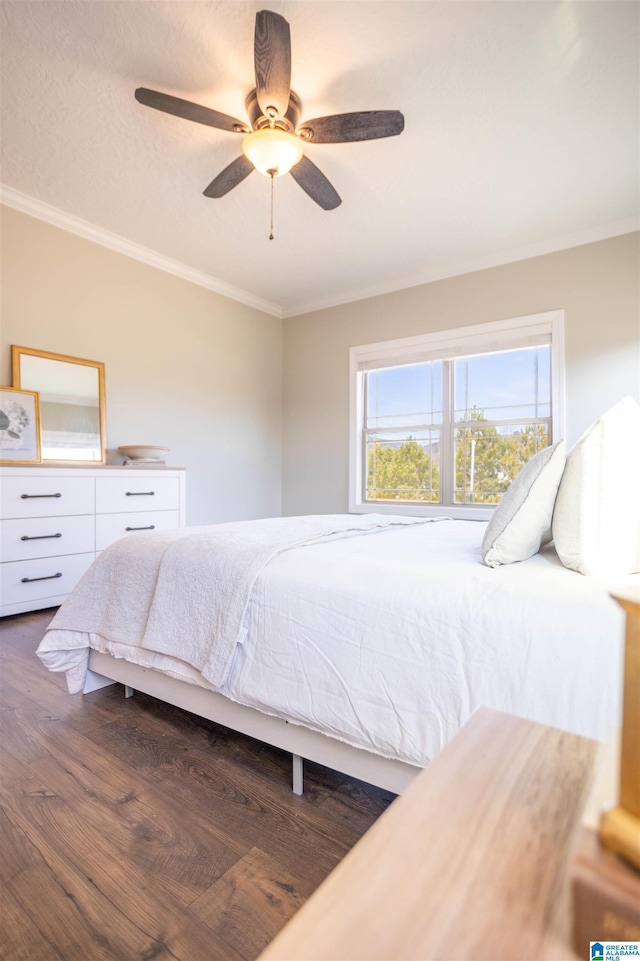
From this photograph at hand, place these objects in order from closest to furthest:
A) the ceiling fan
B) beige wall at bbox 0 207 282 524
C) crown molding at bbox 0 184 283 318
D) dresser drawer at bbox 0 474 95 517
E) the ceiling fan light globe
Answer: the ceiling fan
the ceiling fan light globe
dresser drawer at bbox 0 474 95 517
crown molding at bbox 0 184 283 318
beige wall at bbox 0 207 282 524

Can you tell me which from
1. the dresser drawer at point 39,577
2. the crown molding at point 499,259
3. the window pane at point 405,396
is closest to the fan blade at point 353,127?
the crown molding at point 499,259

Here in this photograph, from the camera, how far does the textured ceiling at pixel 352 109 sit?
1922 mm

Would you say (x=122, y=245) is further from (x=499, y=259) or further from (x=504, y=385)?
(x=504, y=385)

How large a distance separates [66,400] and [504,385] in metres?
3.50

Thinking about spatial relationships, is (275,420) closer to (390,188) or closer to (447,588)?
(390,188)

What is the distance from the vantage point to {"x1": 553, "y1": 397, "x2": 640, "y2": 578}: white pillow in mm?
1163

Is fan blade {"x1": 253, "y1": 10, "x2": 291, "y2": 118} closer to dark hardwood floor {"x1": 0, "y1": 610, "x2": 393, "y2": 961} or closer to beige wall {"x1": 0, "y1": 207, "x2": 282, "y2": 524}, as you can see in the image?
beige wall {"x1": 0, "y1": 207, "x2": 282, "y2": 524}

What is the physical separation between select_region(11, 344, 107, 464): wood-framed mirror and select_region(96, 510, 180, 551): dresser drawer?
511 millimetres

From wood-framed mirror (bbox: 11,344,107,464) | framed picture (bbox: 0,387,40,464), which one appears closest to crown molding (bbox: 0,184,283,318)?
wood-framed mirror (bbox: 11,344,107,464)

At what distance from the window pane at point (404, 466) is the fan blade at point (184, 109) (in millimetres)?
2911

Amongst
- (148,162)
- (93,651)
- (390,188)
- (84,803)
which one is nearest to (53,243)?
(148,162)

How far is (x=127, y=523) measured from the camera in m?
3.39

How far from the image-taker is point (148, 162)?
108 inches

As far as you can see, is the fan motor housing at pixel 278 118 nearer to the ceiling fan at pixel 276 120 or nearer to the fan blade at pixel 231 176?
the ceiling fan at pixel 276 120
